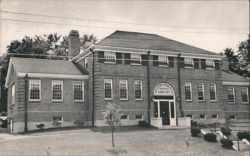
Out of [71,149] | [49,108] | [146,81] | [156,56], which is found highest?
[156,56]

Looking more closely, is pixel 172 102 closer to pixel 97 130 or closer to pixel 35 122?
pixel 97 130

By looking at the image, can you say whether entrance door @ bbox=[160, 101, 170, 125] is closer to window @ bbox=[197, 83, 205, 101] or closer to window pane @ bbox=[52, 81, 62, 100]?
window @ bbox=[197, 83, 205, 101]

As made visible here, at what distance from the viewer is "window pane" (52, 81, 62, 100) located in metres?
37.4

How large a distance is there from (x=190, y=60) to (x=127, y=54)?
8.24 m

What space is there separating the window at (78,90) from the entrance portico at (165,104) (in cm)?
773

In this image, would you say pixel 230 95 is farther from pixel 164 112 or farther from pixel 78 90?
pixel 78 90

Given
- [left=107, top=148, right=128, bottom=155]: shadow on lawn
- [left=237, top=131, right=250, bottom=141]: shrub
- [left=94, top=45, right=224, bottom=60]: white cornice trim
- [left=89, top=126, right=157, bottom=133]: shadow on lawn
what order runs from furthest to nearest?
[left=94, top=45, right=224, bottom=60]: white cornice trim
[left=89, top=126, right=157, bottom=133]: shadow on lawn
[left=237, top=131, right=250, bottom=141]: shrub
[left=107, top=148, right=128, bottom=155]: shadow on lawn

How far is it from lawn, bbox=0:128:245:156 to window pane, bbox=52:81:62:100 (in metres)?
5.10

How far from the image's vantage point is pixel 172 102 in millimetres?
40656

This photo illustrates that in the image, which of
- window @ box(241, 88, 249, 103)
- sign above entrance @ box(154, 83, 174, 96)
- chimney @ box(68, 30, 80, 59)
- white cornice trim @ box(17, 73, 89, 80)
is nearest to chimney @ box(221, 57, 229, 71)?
window @ box(241, 88, 249, 103)

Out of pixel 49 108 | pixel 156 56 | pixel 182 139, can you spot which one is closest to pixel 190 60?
pixel 156 56

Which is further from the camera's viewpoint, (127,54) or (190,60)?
(190,60)

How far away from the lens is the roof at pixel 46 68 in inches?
1451

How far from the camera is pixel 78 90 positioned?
38.9 meters
